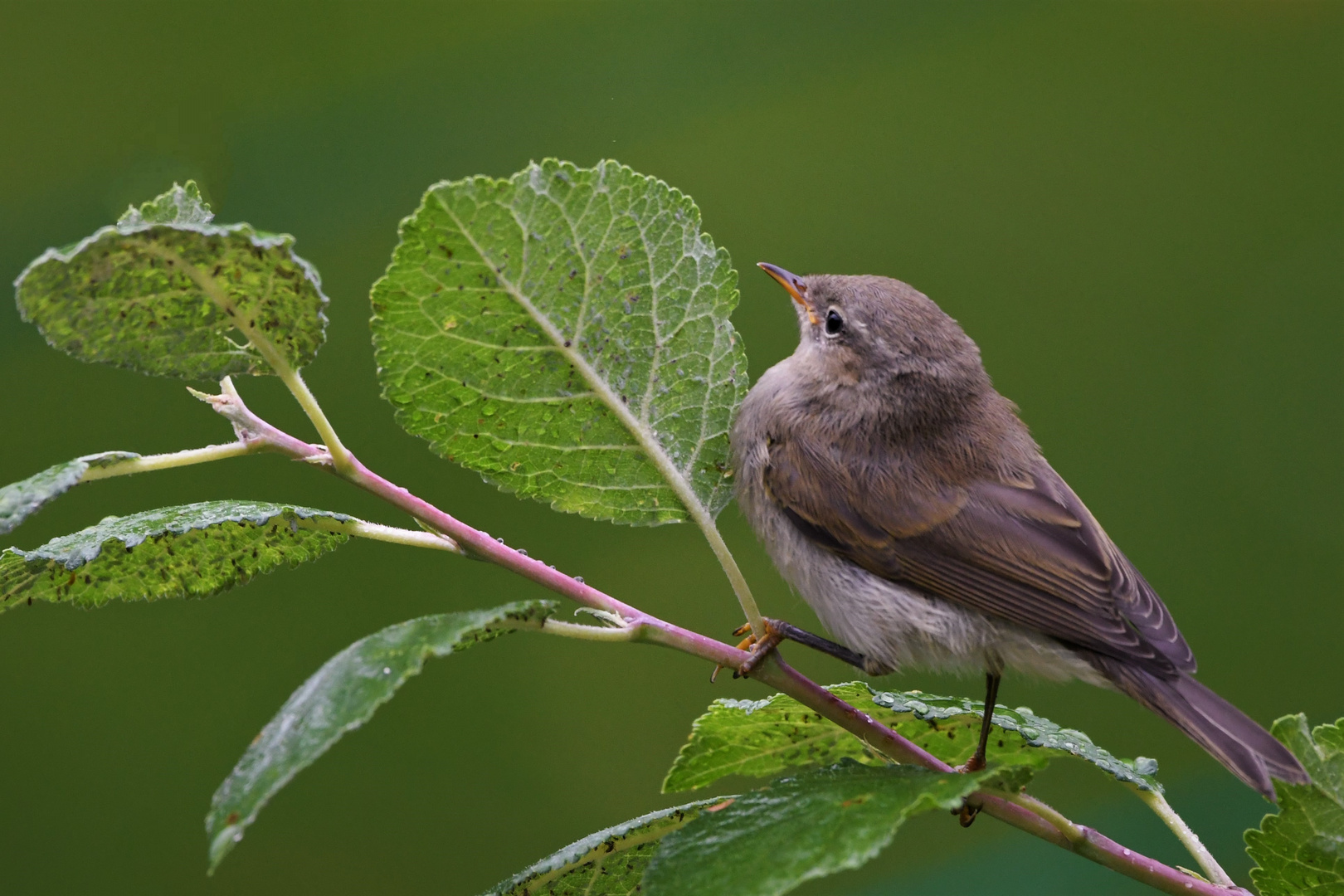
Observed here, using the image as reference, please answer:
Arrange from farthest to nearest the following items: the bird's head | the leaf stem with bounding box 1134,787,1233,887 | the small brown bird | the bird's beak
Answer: the bird's beak < the bird's head < the small brown bird < the leaf stem with bounding box 1134,787,1233,887

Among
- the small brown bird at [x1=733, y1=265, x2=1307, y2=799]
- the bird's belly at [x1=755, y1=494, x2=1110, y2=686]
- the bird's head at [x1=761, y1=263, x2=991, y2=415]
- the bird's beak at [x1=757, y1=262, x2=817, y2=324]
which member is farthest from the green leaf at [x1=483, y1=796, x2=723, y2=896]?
the bird's beak at [x1=757, y1=262, x2=817, y2=324]

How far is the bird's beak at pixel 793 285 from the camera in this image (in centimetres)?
142

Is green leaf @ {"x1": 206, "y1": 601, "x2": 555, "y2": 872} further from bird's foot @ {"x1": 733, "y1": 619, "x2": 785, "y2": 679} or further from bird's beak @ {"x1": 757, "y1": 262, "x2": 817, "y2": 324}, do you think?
bird's beak @ {"x1": 757, "y1": 262, "x2": 817, "y2": 324}

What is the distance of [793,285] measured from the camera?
145cm

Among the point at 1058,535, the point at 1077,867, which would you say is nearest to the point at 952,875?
the point at 1077,867

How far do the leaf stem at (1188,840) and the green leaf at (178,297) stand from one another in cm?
72

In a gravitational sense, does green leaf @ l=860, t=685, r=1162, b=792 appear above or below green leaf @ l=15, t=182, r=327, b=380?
below

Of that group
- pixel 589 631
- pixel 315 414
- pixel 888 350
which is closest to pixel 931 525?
pixel 888 350

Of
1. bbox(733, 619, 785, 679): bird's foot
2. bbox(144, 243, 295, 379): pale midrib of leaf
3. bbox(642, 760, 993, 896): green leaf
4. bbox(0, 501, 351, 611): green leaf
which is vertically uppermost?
bbox(144, 243, 295, 379): pale midrib of leaf

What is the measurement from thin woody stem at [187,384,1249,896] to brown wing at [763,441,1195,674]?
349 mm

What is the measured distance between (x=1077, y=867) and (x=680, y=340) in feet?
6.36

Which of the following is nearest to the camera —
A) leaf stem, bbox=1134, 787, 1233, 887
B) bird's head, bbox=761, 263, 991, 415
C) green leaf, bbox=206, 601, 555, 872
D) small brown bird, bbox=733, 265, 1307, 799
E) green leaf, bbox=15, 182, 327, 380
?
green leaf, bbox=206, 601, 555, 872

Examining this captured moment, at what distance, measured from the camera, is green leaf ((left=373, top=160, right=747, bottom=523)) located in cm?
76

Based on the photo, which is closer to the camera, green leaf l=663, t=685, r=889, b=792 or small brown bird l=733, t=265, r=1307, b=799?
green leaf l=663, t=685, r=889, b=792
